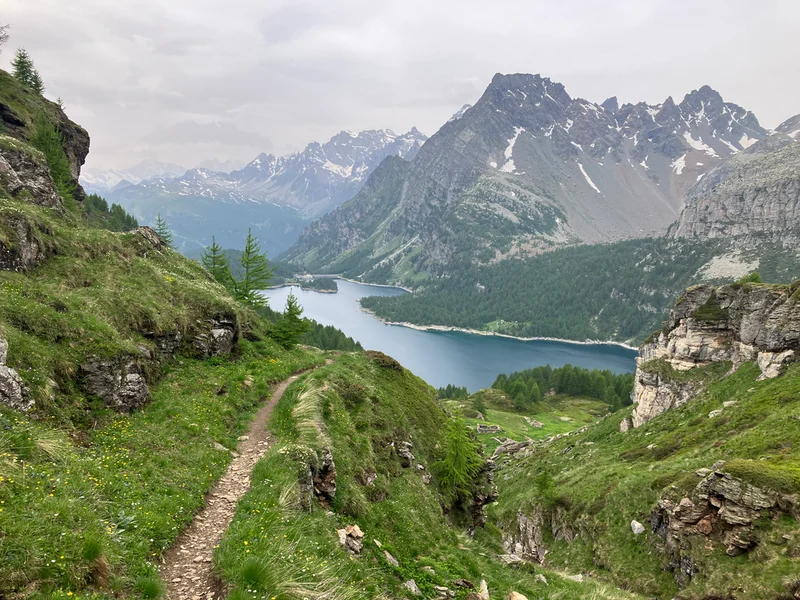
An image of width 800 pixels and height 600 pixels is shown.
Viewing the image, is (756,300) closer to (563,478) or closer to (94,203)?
(563,478)

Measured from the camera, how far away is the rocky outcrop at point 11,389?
47.9ft

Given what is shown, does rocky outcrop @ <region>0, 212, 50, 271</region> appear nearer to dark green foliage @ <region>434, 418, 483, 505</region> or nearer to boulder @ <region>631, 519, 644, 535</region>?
dark green foliage @ <region>434, 418, 483, 505</region>

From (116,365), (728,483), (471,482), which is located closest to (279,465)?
(116,365)

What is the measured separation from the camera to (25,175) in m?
38.4

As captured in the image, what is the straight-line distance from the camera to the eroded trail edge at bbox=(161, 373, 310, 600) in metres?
11.1

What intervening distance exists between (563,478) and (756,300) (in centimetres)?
3795

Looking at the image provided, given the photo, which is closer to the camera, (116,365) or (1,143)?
(116,365)

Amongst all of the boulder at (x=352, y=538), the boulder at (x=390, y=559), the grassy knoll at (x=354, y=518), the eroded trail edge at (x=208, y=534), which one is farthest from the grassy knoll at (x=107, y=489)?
the boulder at (x=390, y=559)

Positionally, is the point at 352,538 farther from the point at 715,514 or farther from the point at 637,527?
the point at 637,527

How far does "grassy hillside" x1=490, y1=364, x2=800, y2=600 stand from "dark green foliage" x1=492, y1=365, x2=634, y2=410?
74.2 metres

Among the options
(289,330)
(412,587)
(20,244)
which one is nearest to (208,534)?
(412,587)

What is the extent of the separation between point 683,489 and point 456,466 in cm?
1836

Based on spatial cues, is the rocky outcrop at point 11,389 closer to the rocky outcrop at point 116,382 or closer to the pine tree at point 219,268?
the rocky outcrop at point 116,382

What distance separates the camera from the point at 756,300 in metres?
59.7
